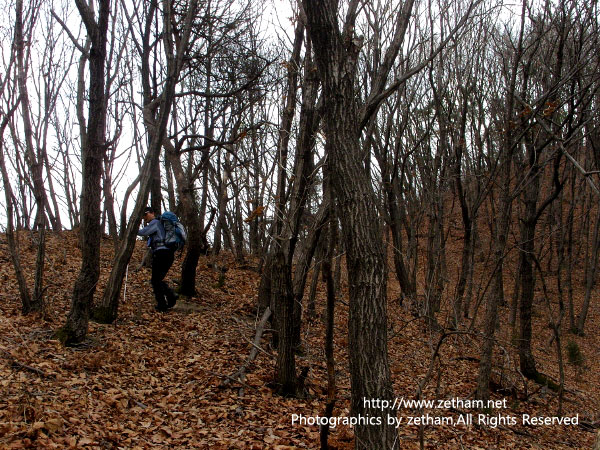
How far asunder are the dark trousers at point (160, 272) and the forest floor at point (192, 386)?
0.27m

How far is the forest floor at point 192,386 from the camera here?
420 centimetres

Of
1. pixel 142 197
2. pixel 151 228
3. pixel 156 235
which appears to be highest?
pixel 142 197

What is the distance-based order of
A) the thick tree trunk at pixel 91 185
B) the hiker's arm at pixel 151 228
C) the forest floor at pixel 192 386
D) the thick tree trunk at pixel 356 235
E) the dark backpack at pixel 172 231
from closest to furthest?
the thick tree trunk at pixel 356 235, the forest floor at pixel 192 386, the thick tree trunk at pixel 91 185, the hiker's arm at pixel 151 228, the dark backpack at pixel 172 231

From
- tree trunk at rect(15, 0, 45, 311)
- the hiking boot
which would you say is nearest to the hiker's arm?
the hiking boot

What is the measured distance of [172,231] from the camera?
7.83 m

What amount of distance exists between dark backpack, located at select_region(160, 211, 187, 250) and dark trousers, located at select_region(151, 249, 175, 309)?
15 cm

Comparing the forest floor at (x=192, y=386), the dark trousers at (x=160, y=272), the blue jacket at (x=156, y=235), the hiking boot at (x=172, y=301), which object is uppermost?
the blue jacket at (x=156, y=235)

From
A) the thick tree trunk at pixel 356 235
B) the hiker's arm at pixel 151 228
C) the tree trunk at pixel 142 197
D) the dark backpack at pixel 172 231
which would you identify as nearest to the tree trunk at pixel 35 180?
the tree trunk at pixel 142 197

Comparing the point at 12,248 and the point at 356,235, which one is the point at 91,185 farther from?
the point at 356,235

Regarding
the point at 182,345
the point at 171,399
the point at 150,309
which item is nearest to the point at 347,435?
the point at 171,399

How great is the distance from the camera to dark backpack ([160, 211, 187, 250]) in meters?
7.76

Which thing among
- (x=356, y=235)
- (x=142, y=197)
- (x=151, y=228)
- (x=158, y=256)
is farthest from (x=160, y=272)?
(x=356, y=235)

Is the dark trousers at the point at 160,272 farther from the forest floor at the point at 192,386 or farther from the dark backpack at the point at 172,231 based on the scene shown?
the forest floor at the point at 192,386

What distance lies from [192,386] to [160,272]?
273 centimetres
